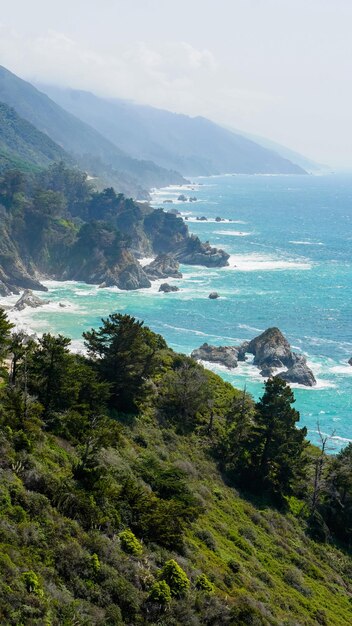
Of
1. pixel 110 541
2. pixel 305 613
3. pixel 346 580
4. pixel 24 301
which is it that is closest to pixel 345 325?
pixel 24 301

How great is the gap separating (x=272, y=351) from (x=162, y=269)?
63.9 meters

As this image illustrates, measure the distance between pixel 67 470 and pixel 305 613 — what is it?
12542 millimetres

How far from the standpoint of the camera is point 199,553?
25.0 m

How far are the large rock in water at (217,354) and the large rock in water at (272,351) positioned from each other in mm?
3605

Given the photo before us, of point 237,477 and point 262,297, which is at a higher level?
point 262,297

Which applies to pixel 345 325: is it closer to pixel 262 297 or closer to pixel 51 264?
pixel 262 297

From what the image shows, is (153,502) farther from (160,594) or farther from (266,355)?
(266,355)

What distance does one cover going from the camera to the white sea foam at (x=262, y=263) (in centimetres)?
15812

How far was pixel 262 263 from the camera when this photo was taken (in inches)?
6442

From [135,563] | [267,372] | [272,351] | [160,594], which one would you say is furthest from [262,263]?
[160,594]

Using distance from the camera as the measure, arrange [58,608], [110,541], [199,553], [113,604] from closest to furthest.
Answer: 1. [58,608]
2. [113,604]
3. [110,541]
4. [199,553]

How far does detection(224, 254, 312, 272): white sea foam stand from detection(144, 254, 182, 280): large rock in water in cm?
1634

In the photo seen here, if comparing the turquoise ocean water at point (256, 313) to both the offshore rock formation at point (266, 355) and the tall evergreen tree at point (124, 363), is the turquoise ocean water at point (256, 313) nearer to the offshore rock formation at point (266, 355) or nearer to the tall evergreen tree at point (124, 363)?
the offshore rock formation at point (266, 355)

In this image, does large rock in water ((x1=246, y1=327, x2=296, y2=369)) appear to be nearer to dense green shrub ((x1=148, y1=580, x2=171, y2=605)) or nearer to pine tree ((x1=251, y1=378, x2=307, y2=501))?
pine tree ((x1=251, y1=378, x2=307, y2=501))
